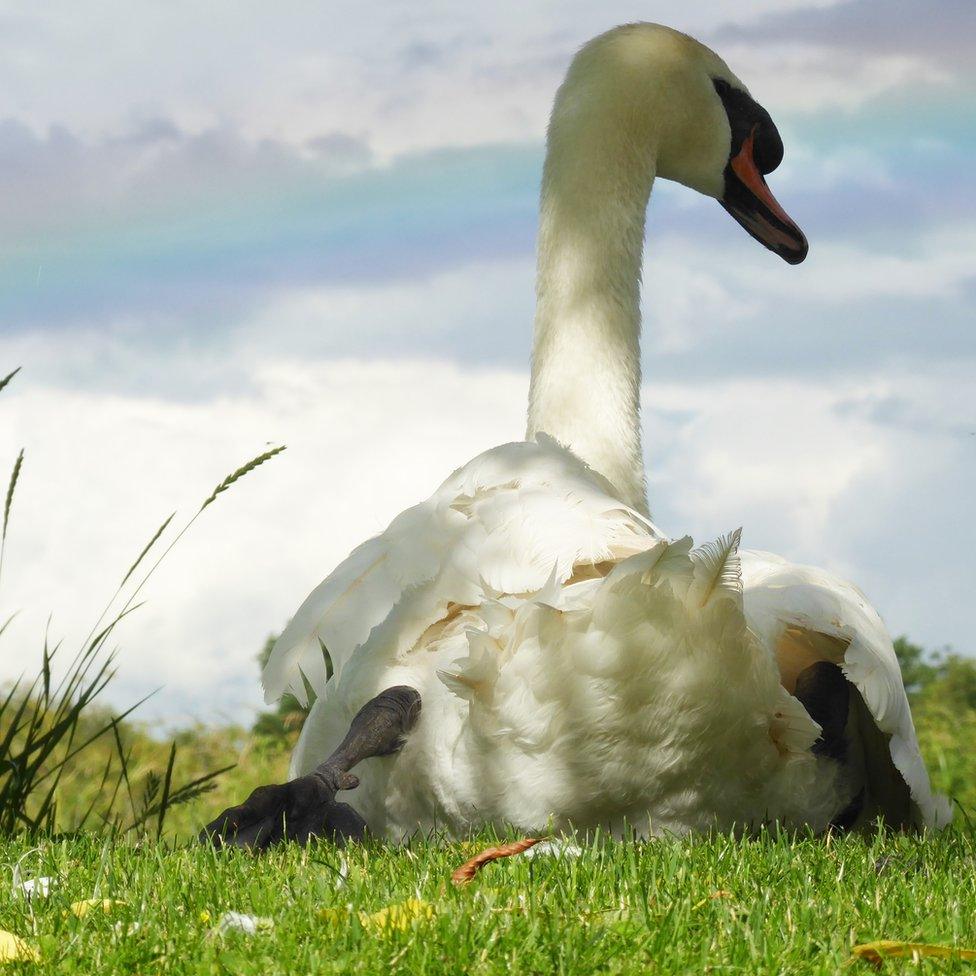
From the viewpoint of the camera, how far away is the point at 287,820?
12.2 ft

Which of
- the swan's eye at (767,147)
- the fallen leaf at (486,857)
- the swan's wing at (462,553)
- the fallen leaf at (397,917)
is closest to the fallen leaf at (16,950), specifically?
the fallen leaf at (397,917)

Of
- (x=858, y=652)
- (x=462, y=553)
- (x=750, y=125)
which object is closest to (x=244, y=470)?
(x=462, y=553)

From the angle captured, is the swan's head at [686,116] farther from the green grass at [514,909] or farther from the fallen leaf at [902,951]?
the fallen leaf at [902,951]

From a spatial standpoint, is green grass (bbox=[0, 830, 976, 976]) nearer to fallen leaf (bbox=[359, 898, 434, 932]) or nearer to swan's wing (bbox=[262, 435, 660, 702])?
fallen leaf (bbox=[359, 898, 434, 932])

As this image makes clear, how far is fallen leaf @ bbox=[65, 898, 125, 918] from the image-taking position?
2861 millimetres

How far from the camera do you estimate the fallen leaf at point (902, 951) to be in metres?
2.59

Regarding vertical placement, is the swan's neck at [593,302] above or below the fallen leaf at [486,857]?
above

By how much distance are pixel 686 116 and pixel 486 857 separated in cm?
392

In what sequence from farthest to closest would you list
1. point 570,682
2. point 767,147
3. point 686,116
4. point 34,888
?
point 767,147, point 686,116, point 570,682, point 34,888

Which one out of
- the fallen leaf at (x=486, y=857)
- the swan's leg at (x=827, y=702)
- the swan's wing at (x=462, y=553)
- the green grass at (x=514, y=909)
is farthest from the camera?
the swan's leg at (x=827, y=702)

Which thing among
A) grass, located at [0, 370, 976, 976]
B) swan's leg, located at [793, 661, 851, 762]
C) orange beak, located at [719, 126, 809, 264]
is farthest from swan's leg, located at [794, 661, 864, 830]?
orange beak, located at [719, 126, 809, 264]

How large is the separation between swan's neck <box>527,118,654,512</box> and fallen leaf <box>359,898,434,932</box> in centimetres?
282

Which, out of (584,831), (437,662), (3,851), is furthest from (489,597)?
(3,851)

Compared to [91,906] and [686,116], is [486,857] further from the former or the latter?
[686,116]
